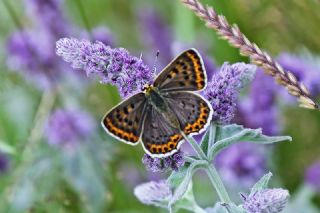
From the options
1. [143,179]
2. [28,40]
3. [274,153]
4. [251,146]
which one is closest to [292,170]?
[274,153]

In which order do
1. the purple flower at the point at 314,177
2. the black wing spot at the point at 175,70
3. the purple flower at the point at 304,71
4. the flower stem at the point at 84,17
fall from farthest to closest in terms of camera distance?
1. the purple flower at the point at 314,177
2. the flower stem at the point at 84,17
3. the purple flower at the point at 304,71
4. the black wing spot at the point at 175,70

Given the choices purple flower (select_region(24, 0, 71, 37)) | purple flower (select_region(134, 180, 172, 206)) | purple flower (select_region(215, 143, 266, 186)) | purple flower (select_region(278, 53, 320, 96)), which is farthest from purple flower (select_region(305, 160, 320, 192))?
purple flower (select_region(24, 0, 71, 37))

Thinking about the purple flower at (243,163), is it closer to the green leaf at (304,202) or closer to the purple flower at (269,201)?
the green leaf at (304,202)

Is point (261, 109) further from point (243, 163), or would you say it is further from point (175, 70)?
point (175, 70)

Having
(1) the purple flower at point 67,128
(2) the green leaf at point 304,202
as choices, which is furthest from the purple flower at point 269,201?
(1) the purple flower at point 67,128

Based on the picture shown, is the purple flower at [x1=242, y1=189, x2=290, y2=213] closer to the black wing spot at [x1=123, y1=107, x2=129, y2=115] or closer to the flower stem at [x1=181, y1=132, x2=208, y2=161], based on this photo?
the flower stem at [x1=181, y1=132, x2=208, y2=161]

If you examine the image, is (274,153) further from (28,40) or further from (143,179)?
(28,40)
